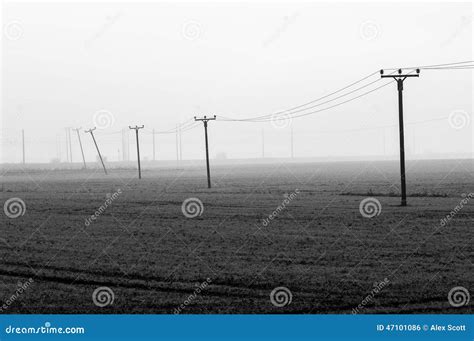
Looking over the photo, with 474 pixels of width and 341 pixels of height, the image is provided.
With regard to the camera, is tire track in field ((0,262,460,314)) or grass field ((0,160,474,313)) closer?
tire track in field ((0,262,460,314))

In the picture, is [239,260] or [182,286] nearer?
[182,286]

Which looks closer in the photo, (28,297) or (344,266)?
(28,297)

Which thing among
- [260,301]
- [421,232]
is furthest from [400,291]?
[421,232]

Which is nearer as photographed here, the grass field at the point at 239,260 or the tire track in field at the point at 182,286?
the tire track in field at the point at 182,286

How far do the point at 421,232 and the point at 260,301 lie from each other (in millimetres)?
11862

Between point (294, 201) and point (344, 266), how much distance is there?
23252mm

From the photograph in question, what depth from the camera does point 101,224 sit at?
90.6 feet

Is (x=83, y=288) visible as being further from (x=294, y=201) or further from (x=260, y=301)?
(x=294, y=201)

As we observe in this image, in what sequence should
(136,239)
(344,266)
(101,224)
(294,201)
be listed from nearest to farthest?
(344,266) → (136,239) → (101,224) → (294,201)

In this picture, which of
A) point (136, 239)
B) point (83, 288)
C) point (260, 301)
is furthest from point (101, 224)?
point (260, 301)

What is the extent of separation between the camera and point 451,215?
28609 mm
